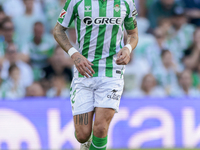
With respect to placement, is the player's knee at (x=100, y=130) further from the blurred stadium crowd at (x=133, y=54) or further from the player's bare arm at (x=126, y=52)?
the blurred stadium crowd at (x=133, y=54)

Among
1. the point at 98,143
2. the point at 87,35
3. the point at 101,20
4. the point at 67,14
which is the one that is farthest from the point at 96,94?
the point at 67,14

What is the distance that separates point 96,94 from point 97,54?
0.46 m

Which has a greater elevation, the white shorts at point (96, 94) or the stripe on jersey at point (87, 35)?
the stripe on jersey at point (87, 35)

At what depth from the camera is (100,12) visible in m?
3.90

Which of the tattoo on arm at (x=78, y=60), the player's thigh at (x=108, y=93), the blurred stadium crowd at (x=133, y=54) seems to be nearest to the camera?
the tattoo on arm at (x=78, y=60)

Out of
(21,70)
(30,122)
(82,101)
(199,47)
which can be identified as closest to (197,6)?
(199,47)

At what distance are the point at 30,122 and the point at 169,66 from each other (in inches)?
143

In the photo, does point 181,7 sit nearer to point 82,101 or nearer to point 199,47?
point 199,47

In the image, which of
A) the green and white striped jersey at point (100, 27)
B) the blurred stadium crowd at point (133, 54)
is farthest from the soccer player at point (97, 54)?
the blurred stadium crowd at point (133, 54)

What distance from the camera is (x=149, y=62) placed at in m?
8.12

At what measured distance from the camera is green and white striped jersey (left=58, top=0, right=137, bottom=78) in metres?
3.91

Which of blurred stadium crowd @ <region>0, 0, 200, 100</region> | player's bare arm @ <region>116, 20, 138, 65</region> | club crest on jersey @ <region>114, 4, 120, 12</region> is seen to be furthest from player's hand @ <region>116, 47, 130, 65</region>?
blurred stadium crowd @ <region>0, 0, 200, 100</region>

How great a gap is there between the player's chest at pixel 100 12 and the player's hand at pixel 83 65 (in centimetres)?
44

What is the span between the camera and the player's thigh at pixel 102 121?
3.78 m
